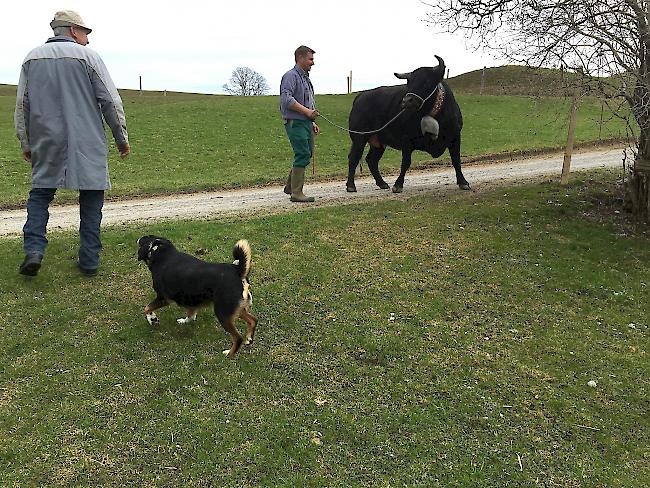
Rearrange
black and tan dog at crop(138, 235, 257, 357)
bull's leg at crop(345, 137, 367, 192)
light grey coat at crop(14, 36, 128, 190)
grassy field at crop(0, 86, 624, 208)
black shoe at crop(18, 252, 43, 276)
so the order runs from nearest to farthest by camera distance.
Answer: black and tan dog at crop(138, 235, 257, 357) → light grey coat at crop(14, 36, 128, 190) → black shoe at crop(18, 252, 43, 276) → bull's leg at crop(345, 137, 367, 192) → grassy field at crop(0, 86, 624, 208)

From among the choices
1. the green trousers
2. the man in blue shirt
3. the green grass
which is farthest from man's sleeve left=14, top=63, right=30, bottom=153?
the green trousers

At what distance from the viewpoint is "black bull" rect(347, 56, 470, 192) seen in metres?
9.16

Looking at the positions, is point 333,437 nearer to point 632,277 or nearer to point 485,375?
point 485,375

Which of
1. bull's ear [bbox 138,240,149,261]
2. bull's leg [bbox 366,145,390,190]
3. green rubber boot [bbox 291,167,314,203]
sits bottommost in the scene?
bull's ear [bbox 138,240,149,261]

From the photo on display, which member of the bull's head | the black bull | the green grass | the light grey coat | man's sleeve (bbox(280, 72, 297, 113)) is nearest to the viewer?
the green grass

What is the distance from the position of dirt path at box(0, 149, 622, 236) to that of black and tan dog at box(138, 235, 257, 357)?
162 inches

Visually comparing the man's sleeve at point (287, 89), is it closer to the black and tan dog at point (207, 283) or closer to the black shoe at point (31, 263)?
the black and tan dog at point (207, 283)

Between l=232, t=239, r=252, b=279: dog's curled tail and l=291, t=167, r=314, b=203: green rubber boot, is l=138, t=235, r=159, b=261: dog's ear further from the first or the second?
l=291, t=167, r=314, b=203: green rubber boot

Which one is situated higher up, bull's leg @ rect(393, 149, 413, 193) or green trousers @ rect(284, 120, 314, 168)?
green trousers @ rect(284, 120, 314, 168)

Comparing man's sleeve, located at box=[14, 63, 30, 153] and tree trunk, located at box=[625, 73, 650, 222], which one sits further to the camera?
tree trunk, located at box=[625, 73, 650, 222]

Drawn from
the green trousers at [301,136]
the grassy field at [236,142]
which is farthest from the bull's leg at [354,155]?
the grassy field at [236,142]

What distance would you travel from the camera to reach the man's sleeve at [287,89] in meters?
8.85

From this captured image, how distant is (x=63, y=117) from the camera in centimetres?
553

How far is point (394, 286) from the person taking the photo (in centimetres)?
630
